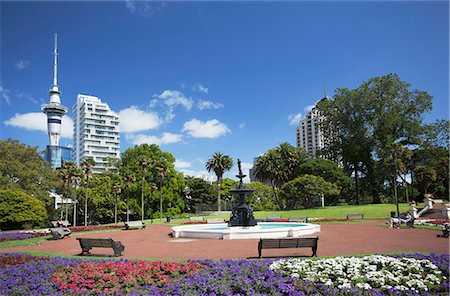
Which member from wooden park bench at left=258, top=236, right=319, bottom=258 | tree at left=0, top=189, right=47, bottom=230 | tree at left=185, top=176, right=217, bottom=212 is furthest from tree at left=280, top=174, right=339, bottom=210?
wooden park bench at left=258, top=236, right=319, bottom=258

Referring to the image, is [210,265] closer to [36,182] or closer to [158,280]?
[158,280]

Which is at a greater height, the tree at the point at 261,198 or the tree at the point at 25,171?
the tree at the point at 25,171

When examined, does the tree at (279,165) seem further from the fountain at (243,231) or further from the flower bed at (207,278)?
the flower bed at (207,278)

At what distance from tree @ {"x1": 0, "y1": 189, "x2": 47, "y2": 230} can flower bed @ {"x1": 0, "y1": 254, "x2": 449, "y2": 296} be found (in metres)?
32.3

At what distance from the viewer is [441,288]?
27.2ft

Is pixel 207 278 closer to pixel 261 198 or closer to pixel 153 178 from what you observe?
pixel 153 178

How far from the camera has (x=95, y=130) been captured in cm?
17362

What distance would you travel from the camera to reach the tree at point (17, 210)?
38.6m

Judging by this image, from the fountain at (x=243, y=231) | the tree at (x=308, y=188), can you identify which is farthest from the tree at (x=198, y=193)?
the fountain at (x=243, y=231)

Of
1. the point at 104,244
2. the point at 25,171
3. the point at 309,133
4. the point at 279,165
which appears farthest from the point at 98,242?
the point at 309,133

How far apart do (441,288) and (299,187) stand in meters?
49.8

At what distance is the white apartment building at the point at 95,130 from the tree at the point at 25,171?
118459mm

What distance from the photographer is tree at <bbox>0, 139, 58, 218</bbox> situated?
4534cm

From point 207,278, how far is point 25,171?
4598 cm
